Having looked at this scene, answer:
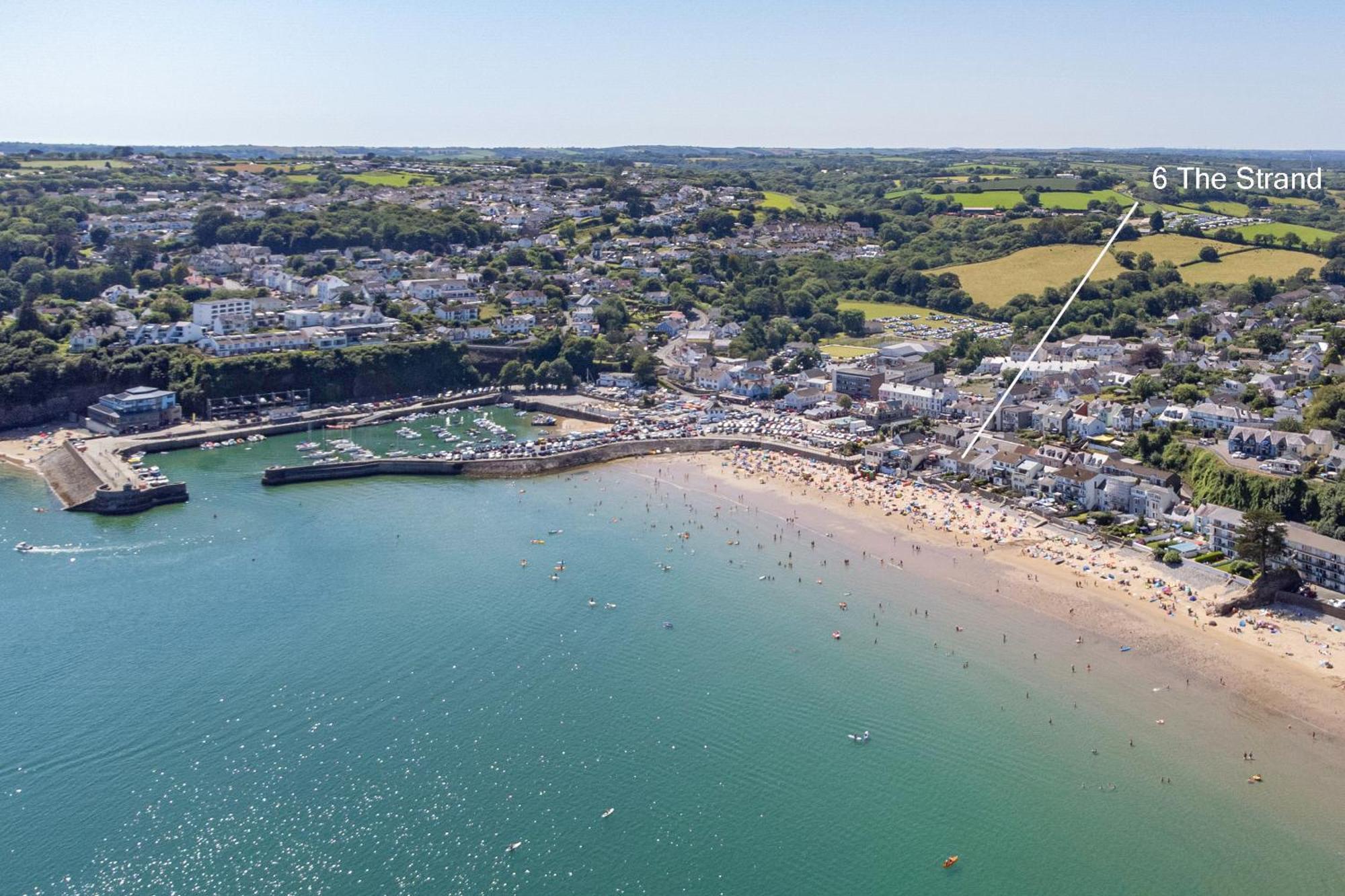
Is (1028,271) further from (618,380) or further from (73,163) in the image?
(73,163)

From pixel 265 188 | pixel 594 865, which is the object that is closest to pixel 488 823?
pixel 594 865

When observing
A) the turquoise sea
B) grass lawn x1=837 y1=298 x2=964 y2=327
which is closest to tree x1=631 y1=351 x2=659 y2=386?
grass lawn x1=837 y1=298 x2=964 y2=327

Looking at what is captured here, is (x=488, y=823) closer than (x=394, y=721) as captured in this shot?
Yes

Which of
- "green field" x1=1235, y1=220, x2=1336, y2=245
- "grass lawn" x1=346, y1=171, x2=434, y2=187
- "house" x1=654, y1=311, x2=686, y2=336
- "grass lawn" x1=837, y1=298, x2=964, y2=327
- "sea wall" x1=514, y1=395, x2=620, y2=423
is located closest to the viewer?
"sea wall" x1=514, y1=395, x2=620, y2=423

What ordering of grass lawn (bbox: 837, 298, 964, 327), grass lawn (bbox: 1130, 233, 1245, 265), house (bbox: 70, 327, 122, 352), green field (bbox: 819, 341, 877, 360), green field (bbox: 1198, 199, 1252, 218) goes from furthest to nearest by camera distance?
green field (bbox: 1198, 199, 1252, 218), grass lawn (bbox: 1130, 233, 1245, 265), grass lawn (bbox: 837, 298, 964, 327), green field (bbox: 819, 341, 877, 360), house (bbox: 70, 327, 122, 352)

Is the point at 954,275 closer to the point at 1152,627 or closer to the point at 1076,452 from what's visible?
the point at 1076,452

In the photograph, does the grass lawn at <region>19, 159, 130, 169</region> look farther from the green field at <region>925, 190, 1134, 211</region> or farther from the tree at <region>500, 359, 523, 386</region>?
the green field at <region>925, 190, 1134, 211</region>
